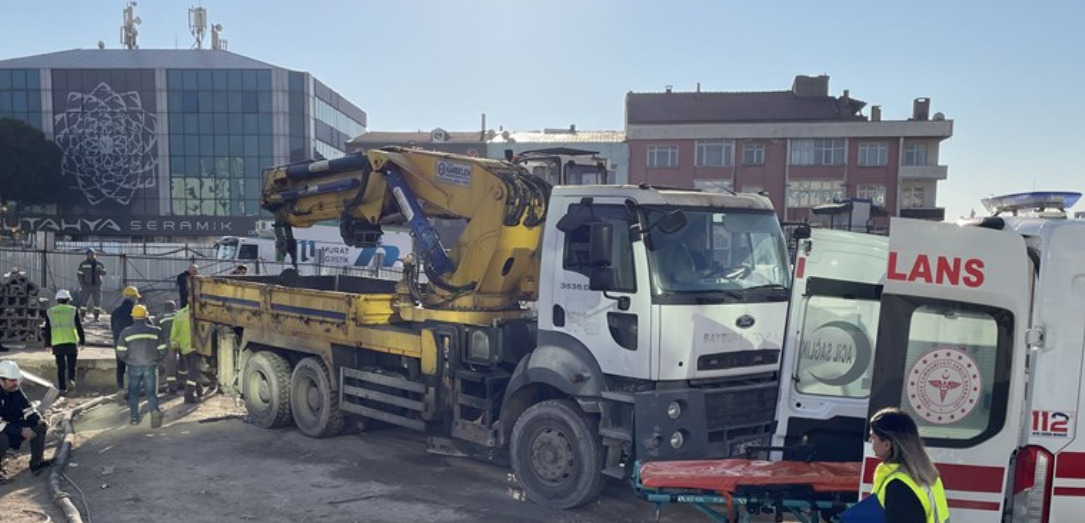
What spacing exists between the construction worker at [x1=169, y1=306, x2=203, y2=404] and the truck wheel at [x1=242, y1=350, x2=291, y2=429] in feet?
5.68

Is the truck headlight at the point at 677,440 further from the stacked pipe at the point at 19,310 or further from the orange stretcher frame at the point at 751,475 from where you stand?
the stacked pipe at the point at 19,310

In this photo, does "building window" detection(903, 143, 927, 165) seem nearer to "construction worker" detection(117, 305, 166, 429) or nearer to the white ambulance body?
"construction worker" detection(117, 305, 166, 429)

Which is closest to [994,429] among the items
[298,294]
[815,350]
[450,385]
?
[815,350]

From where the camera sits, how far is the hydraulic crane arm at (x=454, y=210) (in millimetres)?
8430

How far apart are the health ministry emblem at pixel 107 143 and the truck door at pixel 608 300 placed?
56.1 m

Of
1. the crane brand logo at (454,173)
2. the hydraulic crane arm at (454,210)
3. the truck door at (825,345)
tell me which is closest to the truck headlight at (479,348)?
the hydraulic crane arm at (454,210)

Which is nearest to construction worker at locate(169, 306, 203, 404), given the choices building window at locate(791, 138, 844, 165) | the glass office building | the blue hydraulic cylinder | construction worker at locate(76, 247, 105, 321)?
the blue hydraulic cylinder

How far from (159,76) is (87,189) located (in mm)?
9981

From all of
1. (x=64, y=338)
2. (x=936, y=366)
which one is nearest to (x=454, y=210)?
(x=936, y=366)

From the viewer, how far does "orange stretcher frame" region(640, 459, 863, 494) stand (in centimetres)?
→ 529

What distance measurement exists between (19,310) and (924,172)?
44.6 m

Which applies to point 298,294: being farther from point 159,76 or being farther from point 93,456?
point 159,76

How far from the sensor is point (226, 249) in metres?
29.6

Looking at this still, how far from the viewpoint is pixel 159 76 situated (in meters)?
54.7
